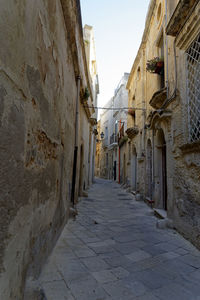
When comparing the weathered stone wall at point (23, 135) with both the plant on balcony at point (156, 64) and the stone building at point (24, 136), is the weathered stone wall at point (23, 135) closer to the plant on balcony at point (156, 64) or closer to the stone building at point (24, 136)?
the stone building at point (24, 136)

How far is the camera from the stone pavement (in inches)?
83.7

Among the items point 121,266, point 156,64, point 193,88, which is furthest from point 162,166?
point 121,266

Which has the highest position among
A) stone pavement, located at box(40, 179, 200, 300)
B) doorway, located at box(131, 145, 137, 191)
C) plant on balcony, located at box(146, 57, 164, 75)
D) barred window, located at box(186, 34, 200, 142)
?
plant on balcony, located at box(146, 57, 164, 75)

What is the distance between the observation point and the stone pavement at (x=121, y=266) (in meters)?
2.13

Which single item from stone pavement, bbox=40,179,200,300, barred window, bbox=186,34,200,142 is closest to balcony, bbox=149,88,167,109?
barred window, bbox=186,34,200,142

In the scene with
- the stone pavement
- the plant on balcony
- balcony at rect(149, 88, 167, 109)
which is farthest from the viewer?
the plant on balcony

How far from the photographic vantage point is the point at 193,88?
421 cm

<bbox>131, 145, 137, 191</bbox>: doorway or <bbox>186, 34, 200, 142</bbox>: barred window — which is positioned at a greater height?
<bbox>186, 34, 200, 142</bbox>: barred window

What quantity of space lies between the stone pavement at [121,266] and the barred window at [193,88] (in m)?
2.22

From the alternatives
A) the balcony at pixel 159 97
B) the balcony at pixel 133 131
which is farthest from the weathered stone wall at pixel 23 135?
the balcony at pixel 133 131

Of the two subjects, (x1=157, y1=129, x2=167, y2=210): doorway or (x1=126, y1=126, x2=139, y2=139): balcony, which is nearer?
(x1=157, y1=129, x2=167, y2=210): doorway

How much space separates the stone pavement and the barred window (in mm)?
2217

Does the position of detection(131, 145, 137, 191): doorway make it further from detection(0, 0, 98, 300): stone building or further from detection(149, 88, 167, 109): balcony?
detection(0, 0, 98, 300): stone building

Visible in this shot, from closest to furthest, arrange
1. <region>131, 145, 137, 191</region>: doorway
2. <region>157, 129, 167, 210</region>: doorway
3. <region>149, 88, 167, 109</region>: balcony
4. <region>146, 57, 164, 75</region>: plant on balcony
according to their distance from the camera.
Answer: <region>149, 88, 167, 109</region>: balcony
<region>157, 129, 167, 210</region>: doorway
<region>146, 57, 164, 75</region>: plant on balcony
<region>131, 145, 137, 191</region>: doorway
